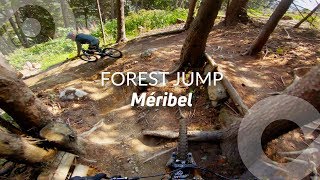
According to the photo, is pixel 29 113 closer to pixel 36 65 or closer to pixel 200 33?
pixel 200 33

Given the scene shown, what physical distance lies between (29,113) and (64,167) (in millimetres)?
1270

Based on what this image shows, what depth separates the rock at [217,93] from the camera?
270 inches

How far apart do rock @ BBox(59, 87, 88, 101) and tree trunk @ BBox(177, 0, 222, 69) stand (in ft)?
11.7

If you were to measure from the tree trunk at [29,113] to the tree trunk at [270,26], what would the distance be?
24.1ft

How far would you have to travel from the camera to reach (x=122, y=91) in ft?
30.2

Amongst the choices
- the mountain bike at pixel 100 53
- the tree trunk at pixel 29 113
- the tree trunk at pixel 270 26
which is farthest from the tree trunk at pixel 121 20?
the tree trunk at pixel 29 113

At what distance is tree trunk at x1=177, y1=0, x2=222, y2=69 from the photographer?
7539 mm

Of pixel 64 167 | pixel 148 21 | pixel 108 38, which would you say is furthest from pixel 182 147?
pixel 108 38

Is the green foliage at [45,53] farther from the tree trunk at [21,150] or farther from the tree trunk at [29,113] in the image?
the tree trunk at [21,150]

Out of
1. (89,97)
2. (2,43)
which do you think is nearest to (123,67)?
(89,97)

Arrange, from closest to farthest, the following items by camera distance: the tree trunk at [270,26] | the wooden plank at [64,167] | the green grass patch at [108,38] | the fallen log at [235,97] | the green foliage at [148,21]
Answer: the wooden plank at [64,167]
the fallen log at [235,97]
the tree trunk at [270,26]
the green grass patch at [108,38]
the green foliage at [148,21]

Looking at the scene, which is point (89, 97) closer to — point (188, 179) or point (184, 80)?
point (184, 80)

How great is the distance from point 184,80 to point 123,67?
3402 millimetres

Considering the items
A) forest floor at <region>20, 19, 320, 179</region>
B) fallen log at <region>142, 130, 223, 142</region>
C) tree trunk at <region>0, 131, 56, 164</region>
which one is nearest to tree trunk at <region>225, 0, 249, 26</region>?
forest floor at <region>20, 19, 320, 179</region>
